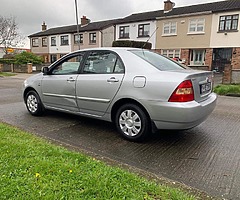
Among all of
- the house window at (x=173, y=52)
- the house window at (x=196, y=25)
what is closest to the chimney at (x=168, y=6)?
the house window at (x=196, y=25)

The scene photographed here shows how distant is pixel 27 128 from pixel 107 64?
2193 millimetres


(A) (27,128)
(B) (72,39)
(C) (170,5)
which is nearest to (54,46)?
(B) (72,39)

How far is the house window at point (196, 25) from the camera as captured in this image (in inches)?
880

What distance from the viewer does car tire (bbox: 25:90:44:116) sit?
17.9 ft

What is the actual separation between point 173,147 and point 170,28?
23035 mm

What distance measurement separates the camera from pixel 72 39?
34.1 metres

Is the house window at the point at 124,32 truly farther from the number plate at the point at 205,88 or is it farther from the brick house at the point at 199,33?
the number plate at the point at 205,88

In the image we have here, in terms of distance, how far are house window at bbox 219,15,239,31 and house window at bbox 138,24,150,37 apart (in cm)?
806

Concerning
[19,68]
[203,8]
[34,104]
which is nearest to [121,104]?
[34,104]

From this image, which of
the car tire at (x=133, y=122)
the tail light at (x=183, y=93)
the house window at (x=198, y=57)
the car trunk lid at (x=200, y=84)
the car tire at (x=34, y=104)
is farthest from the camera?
the house window at (x=198, y=57)

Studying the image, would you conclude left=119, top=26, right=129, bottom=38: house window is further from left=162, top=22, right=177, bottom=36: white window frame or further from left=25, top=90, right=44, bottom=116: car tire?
left=25, top=90, right=44, bottom=116: car tire

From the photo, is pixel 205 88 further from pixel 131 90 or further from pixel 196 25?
pixel 196 25

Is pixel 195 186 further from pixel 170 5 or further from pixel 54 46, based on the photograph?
pixel 54 46

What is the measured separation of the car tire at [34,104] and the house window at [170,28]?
2172cm
